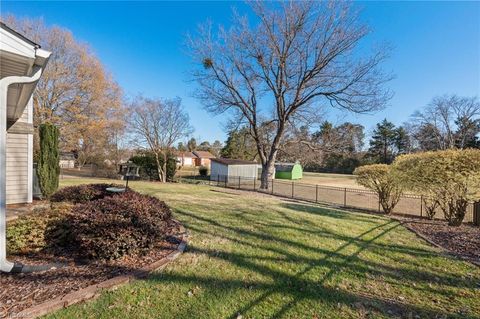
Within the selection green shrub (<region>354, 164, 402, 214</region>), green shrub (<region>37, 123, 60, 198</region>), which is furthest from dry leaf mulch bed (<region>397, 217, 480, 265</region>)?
green shrub (<region>37, 123, 60, 198</region>)

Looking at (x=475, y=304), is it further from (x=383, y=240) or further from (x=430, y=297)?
(x=383, y=240)

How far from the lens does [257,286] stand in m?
2.84

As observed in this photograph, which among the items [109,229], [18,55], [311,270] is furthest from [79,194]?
[311,270]

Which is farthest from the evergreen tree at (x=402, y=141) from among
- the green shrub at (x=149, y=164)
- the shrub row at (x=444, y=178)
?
the shrub row at (x=444, y=178)

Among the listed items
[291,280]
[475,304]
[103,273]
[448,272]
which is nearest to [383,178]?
[448,272]

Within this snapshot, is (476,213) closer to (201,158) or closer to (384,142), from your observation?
(384,142)

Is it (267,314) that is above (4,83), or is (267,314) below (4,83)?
below

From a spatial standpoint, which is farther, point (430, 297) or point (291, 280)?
point (291, 280)

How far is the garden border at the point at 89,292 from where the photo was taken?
213 cm

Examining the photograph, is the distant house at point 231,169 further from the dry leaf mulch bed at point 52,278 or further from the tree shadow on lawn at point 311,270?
the dry leaf mulch bed at point 52,278

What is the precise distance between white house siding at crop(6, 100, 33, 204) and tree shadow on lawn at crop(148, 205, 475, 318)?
17.4 ft

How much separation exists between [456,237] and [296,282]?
5.00m

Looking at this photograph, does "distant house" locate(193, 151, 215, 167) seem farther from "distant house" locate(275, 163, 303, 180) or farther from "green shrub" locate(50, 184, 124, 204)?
"green shrub" locate(50, 184, 124, 204)

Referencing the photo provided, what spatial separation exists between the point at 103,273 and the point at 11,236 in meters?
1.76
